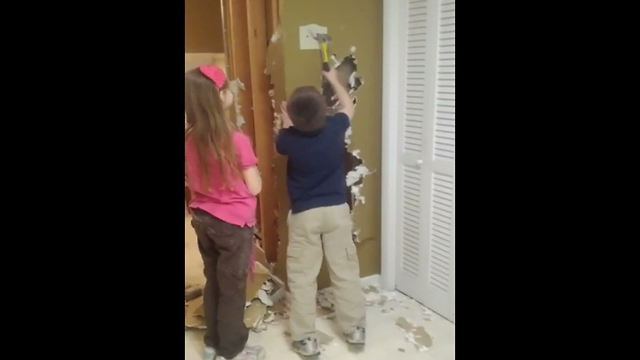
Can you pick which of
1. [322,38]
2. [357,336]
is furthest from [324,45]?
[357,336]

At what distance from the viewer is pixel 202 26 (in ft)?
5.29

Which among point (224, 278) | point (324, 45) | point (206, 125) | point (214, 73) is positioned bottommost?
point (224, 278)

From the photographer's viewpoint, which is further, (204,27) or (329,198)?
(329,198)

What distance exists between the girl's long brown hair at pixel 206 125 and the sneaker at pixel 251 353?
→ 0.65 meters

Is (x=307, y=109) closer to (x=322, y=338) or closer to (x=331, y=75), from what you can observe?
(x=331, y=75)

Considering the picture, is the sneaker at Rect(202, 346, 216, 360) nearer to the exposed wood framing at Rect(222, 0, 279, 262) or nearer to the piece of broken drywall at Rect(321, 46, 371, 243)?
the exposed wood framing at Rect(222, 0, 279, 262)

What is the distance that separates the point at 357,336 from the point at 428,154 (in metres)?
0.76
